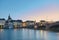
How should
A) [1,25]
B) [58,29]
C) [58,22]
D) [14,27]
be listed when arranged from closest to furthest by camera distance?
[58,22] < [58,29] < [1,25] < [14,27]

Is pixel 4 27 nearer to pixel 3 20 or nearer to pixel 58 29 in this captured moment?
pixel 3 20

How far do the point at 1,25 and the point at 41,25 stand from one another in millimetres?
8393

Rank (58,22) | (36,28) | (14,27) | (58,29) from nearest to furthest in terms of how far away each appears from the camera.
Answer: (58,22) < (58,29) < (36,28) < (14,27)

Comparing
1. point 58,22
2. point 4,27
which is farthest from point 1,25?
Answer: point 58,22

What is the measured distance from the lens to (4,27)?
37.7 metres

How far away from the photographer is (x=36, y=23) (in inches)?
1319

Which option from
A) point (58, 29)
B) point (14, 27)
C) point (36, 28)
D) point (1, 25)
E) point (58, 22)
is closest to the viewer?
point (58, 22)

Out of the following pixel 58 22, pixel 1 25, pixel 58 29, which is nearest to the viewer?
pixel 58 22

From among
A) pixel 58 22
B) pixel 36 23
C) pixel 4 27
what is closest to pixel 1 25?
pixel 4 27

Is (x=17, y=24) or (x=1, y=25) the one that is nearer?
(x=1, y=25)

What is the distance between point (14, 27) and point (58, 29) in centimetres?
1458

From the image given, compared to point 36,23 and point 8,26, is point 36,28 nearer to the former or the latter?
point 36,23

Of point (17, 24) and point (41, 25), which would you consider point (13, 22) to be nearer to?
point (17, 24)

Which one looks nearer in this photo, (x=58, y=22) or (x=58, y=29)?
(x=58, y=22)
